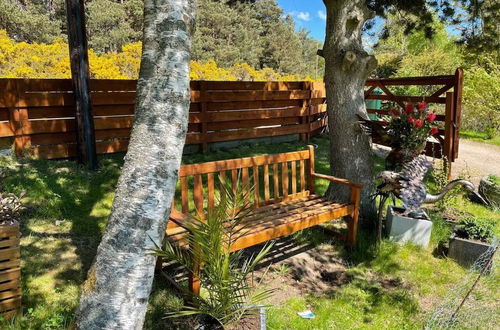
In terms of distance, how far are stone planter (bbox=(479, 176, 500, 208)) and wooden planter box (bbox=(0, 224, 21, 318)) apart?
5.92 metres

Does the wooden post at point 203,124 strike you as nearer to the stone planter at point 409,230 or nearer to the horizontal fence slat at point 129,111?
the horizontal fence slat at point 129,111

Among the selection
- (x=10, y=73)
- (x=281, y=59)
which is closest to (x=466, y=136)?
(x=10, y=73)

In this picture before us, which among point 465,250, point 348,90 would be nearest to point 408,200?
point 465,250

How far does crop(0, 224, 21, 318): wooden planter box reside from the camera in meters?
2.56

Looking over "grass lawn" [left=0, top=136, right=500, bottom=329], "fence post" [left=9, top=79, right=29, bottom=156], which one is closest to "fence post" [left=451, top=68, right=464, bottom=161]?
"grass lawn" [left=0, top=136, right=500, bottom=329]

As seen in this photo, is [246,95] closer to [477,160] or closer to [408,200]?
[408,200]

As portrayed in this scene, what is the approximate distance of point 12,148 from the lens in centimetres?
567

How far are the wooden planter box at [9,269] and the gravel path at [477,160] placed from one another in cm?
689

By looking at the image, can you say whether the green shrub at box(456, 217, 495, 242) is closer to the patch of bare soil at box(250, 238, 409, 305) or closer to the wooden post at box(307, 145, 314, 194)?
the patch of bare soil at box(250, 238, 409, 305)

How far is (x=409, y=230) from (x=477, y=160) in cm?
618

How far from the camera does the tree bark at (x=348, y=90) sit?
4508 millimetres

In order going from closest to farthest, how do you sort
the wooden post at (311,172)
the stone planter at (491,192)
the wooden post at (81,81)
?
the wooden post at (311,172), the wooden post at (81,81), the stone planter at (491,192)

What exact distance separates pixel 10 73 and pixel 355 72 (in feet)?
37.5

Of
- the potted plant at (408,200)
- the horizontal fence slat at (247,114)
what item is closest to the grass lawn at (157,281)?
the potted plant at (408,200)
